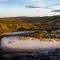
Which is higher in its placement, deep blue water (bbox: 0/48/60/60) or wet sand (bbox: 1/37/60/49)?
wet sand (bbox: 1/37/60/49)

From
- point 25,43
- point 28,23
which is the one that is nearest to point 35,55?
point 25,43

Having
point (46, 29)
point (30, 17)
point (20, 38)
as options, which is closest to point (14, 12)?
point (30, 17)

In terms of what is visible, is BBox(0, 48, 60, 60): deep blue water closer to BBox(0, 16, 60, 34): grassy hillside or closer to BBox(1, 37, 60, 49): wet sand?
BBox(1, 37, 60, 49): wet sand

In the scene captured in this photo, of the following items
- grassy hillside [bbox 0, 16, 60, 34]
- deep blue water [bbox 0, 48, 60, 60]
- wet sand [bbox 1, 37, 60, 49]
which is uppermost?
grassy hillside [bbox 0, 16, 60, 34]

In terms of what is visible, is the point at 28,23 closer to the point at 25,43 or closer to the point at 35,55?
the point at 25,43

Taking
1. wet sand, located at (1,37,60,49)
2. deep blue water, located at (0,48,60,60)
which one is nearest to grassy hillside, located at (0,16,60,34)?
wet sand, located at (1,37,60,49)

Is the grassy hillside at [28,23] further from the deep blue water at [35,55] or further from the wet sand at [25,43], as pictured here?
the deep blue water at [35,55]


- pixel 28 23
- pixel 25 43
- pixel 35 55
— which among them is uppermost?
pixel 28 23

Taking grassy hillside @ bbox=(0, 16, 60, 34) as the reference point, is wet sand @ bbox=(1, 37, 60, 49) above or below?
below

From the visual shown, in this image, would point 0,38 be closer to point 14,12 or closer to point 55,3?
point 14,12

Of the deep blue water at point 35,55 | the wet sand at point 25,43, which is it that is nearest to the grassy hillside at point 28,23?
the wet sand at point 25,43
